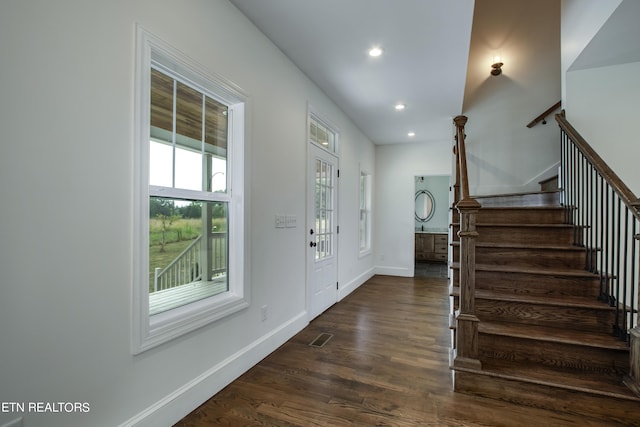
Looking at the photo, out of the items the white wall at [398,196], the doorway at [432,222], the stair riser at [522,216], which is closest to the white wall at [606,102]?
the stair riser at [522,216]

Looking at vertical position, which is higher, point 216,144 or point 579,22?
point 579,22

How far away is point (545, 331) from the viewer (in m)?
2.26

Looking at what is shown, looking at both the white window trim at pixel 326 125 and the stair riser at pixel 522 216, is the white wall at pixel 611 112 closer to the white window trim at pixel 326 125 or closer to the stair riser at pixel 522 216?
the stair riser at pixel 522 216

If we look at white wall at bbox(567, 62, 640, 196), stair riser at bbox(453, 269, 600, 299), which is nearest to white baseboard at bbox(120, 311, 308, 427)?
stair riser at bbox(453, 269, 600, 299)

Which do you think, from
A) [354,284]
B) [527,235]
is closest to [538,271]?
[527,235]

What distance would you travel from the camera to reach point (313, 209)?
3.55 metres

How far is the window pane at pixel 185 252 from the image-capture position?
1.80 metres

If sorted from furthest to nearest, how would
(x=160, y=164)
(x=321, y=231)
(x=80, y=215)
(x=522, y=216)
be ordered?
(x=321, y=231), (x=522, y=216), (x=160, y=164), (x=80, y=215)

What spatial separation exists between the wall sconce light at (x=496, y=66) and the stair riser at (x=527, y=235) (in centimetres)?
279

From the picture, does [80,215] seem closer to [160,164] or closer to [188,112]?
[160,164]

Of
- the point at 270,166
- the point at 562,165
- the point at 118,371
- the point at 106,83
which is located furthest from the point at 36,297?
the point at 562,165

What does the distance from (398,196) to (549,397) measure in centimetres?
450

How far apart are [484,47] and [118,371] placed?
542 centimetres

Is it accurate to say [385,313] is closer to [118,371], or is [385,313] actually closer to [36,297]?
[118,371]
